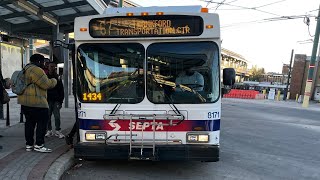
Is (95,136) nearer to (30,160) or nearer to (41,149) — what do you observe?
(30,160)

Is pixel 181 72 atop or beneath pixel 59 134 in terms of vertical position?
atop

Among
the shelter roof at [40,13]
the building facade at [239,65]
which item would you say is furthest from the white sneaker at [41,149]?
the building facade at [239,65]

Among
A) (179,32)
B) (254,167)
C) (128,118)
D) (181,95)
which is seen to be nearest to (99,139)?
(128,118)

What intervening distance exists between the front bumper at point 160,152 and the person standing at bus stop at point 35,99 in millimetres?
1231

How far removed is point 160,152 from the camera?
5.31 meters

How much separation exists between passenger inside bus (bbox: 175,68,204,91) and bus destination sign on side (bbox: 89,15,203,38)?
2.16 feet

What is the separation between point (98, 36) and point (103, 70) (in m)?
0.59

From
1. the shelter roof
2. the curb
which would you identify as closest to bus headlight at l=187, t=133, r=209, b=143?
the curb

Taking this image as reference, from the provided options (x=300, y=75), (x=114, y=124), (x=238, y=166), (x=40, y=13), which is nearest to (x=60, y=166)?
(x=114, y=124)

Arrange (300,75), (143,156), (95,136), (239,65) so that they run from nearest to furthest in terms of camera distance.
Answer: (143,156), (95,136), (300,75), (239,65)

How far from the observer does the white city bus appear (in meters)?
5.39

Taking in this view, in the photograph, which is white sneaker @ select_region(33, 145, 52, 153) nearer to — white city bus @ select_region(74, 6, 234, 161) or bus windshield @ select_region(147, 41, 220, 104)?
white city bus @ select_region(74, 6, 234, 161)

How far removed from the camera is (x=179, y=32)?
5.41 meters

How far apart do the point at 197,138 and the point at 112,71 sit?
72.6 inches
